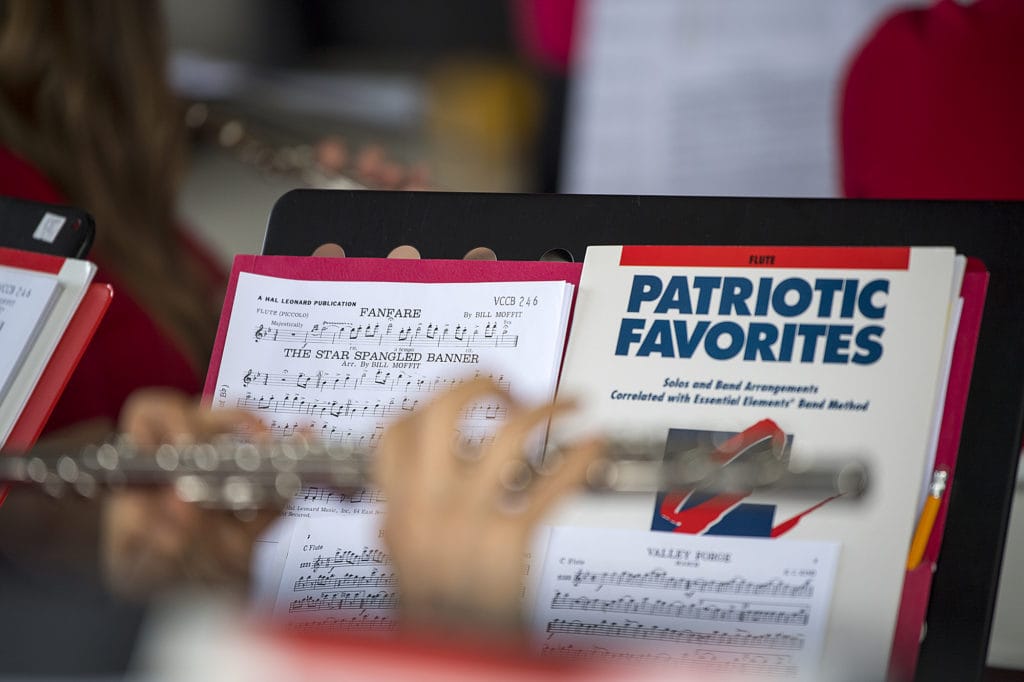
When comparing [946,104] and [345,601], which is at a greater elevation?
[946,104]

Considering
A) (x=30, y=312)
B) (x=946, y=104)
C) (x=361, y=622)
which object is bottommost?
(x=361, y=622)

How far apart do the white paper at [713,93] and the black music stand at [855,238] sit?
4.31ft

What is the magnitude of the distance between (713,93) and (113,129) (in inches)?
41.1

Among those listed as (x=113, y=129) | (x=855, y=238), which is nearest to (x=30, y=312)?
(x=855, y=238)

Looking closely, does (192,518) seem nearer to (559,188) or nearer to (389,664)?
(389,664)

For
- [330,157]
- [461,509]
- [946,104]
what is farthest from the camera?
[946,104]

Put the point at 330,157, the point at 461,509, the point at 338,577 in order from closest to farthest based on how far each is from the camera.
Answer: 1. the point at 461,509
2. the point at 338,577
3. the point at 330,157

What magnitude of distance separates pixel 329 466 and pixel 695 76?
1610mm

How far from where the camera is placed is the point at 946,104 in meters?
1.20

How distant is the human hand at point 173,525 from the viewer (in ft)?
1.86

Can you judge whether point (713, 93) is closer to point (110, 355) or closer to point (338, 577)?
point (110, 355)

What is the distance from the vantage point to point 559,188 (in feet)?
7.69

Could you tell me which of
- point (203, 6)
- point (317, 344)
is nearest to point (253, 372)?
point (317, 344)

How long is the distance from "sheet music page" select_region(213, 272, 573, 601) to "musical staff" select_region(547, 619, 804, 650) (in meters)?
0.10
